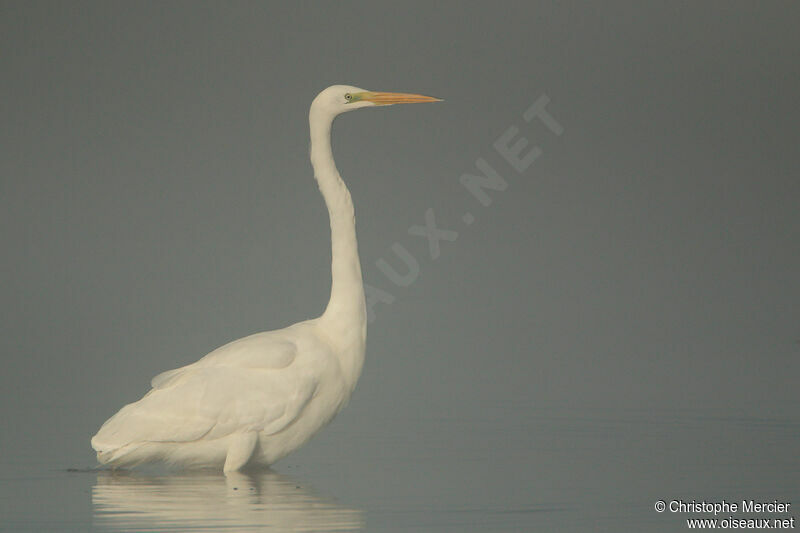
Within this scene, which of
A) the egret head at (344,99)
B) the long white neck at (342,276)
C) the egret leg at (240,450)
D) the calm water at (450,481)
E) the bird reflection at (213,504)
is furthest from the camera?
the egret head at (344,99)

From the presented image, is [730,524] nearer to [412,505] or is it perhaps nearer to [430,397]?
[412,505]

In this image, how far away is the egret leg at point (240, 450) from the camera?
23.7 feet

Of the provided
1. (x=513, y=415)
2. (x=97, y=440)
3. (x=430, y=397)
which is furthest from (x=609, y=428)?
(x=97, y=440)

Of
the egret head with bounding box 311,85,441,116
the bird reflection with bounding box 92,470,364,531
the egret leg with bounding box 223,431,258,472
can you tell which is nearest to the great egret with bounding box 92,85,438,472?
the egret leg with bounding box 223,431,258,472

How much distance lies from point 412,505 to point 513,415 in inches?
116

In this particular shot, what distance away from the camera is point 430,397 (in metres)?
10.4

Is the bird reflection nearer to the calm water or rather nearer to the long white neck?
the calm water

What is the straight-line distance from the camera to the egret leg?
7215 mm

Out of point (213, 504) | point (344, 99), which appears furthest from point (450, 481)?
point (344, 99)

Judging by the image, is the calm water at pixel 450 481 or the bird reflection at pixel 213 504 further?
the calm water at pixel 450 481

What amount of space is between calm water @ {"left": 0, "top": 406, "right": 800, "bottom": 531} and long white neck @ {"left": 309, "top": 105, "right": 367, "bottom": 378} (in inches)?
24.0

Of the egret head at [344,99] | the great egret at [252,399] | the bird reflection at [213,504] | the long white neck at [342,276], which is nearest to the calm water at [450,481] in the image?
the bird reflection at [213,504]

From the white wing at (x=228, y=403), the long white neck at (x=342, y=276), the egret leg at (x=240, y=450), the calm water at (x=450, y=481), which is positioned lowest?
the calm water at (x=450, y=481)

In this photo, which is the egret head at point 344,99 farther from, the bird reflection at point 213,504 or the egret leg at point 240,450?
the bird reflection at point 213,504
